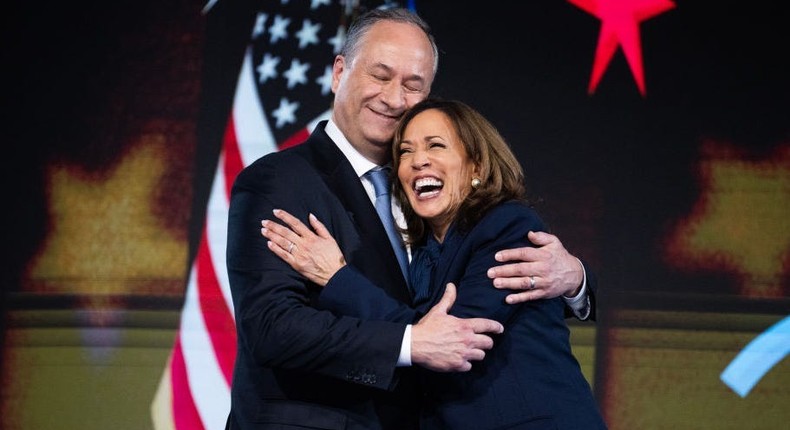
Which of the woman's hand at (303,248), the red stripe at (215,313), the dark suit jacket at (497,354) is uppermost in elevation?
the woman's hand at (303,248)

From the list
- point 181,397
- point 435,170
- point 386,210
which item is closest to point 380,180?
point 386,210

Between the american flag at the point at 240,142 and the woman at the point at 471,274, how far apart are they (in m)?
1.45

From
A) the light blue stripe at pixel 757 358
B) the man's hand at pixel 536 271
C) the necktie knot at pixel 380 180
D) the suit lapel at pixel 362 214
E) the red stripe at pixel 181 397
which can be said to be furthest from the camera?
the light blue stripe at pixel 757 358

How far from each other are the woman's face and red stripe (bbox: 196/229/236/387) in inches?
58.6

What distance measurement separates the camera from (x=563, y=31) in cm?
350

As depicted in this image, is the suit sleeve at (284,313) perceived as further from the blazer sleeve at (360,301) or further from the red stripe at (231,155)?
the red stripe at (231,155)

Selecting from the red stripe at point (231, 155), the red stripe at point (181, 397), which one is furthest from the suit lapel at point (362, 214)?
the red stripe at point (181, 397)

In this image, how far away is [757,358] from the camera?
339 centimetres

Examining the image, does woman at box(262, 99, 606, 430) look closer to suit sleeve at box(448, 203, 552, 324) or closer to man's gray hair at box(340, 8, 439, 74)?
suit sleeve at box(448, 203, 552, 324)

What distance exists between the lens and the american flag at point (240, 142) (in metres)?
3.28

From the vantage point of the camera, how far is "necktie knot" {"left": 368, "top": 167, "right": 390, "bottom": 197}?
6.93 ft

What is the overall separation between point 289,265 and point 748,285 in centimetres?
226

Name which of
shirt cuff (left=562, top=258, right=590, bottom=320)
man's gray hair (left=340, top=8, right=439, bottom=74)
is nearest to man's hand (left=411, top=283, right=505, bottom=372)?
shirt cuff (left=562, top=258, right=590, bottom=320)

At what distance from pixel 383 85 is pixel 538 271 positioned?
0.65 meters
